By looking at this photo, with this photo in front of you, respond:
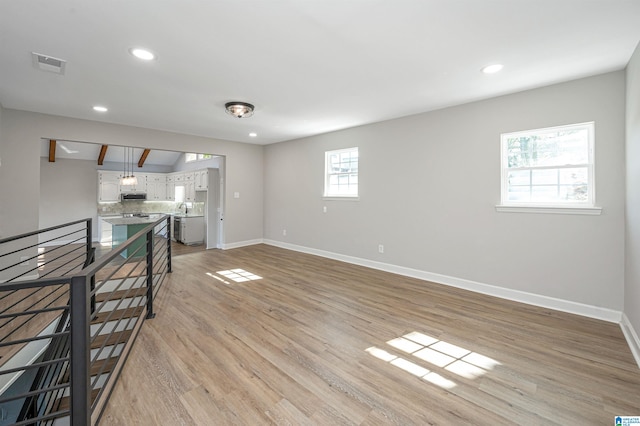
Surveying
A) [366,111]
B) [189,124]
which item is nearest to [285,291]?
[366,111]

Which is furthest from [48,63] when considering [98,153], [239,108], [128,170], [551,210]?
[128,170]

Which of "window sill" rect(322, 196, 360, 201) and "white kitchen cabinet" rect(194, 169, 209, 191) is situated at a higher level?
"white kitchen cabinet" rect(194, 169, 209, 191)

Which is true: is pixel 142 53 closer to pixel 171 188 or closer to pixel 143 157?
pixel 143 157

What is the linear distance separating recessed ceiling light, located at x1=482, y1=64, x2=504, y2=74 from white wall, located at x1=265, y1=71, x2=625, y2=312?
85 centimetres

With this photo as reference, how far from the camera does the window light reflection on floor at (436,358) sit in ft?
6.81

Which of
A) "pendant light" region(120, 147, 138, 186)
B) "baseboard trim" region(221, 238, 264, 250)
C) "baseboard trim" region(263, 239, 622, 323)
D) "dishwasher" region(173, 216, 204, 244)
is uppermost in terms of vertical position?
"pendant light" region(120, 147, 138, 186)

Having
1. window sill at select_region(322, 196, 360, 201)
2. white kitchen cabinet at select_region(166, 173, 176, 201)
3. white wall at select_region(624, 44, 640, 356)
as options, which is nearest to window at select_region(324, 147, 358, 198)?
window sill at select_region(322, 196, 360, 201)

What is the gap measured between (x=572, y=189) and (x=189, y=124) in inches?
227

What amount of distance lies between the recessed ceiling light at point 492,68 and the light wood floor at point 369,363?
2.63 metres

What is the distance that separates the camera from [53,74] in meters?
3.00

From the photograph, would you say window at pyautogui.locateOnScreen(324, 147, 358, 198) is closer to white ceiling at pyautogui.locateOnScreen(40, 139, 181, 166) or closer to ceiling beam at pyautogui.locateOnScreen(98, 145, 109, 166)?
white ceiling at pyautogui.locateOnScreen(40, 139, 181, 166)

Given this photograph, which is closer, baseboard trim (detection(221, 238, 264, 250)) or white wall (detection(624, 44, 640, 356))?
white wall (detection(624, 44, 640, 356))

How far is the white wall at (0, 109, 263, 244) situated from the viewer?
4.06 meters

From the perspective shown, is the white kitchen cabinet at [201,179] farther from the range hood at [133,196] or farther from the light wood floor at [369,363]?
the light wood floor at [369,363]
